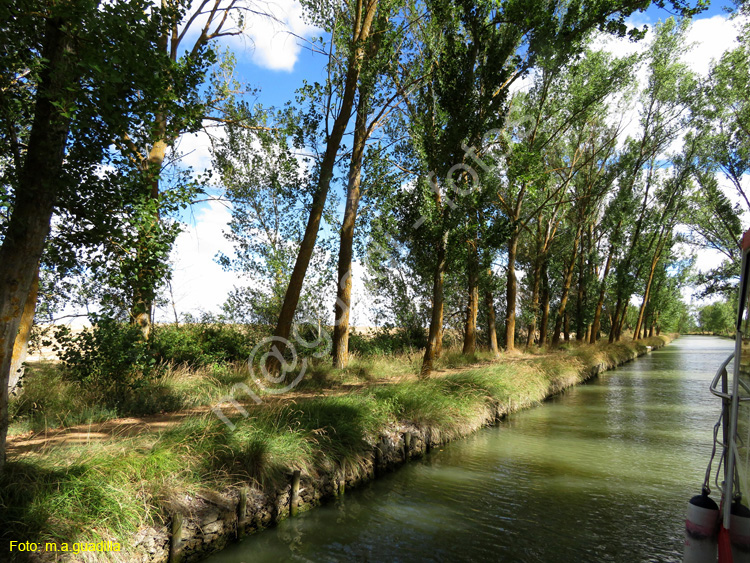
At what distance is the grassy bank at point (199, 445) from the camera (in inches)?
151

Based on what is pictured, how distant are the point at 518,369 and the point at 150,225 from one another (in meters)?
11.2

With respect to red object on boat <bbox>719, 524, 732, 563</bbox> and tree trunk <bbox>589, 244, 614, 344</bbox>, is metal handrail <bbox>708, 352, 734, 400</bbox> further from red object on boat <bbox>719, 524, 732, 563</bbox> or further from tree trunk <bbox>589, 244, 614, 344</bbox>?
tree trunk <bbox>589, 244, 614, 344</bbox>

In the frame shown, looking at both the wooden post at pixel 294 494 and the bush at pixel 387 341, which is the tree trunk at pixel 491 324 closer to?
the bush at pixel 387 341

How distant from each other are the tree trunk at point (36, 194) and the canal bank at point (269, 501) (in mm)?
1655

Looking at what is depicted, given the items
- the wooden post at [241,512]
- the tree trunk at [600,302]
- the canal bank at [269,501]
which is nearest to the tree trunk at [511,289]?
the canal bank at [269,501]

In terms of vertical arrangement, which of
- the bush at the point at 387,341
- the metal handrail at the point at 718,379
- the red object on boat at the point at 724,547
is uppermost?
the metal handrail at the point at 718,379

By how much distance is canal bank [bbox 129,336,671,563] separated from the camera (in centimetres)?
429

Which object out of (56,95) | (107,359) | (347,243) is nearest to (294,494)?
(107,359)

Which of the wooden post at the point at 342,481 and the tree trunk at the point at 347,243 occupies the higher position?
the tree trunk at the point at 347,243

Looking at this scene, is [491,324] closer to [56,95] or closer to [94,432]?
[94,432]

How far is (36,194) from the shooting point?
4.31 metres

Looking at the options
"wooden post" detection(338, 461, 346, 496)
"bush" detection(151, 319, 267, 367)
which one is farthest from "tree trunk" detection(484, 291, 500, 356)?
"wooden post" detection(338, 461, 346, 496)

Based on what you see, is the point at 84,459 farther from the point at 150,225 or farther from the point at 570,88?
the point at 570,88

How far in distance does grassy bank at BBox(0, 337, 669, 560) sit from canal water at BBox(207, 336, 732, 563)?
Answer: 2.06 feet
